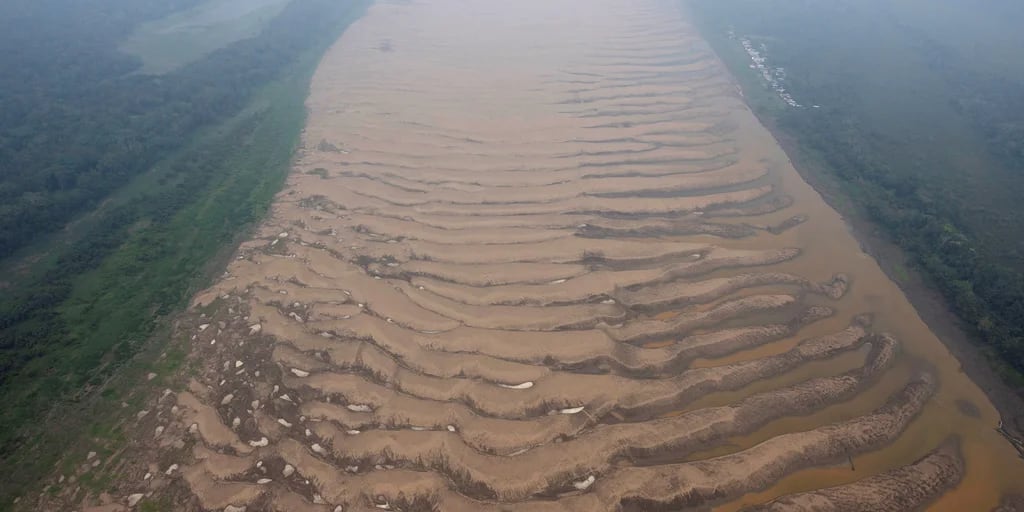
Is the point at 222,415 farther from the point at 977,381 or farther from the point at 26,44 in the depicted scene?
the point at 26,44

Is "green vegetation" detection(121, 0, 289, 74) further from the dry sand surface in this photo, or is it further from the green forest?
the dry sand surface

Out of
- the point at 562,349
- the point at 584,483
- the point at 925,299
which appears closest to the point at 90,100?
the point at 562,349

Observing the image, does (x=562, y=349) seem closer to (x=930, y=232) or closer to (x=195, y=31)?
(x=930, y=232)

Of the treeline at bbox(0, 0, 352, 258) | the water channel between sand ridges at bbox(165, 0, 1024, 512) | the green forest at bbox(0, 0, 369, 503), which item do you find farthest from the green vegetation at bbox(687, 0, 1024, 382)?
the treeline at bbox(0, 0, 352, 258)

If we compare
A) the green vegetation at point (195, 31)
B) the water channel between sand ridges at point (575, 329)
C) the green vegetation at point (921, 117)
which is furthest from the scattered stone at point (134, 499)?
the green vegetation at point (195, 31)

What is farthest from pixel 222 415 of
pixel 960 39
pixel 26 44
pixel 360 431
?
pixel 960 39

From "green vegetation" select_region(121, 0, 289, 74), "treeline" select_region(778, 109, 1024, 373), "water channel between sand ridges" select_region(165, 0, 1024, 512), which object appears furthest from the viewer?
"green vegetation" select_region(121, 0, 289, 74)

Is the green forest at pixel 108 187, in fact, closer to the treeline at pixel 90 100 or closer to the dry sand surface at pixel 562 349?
the treeline at pixel 90 100
